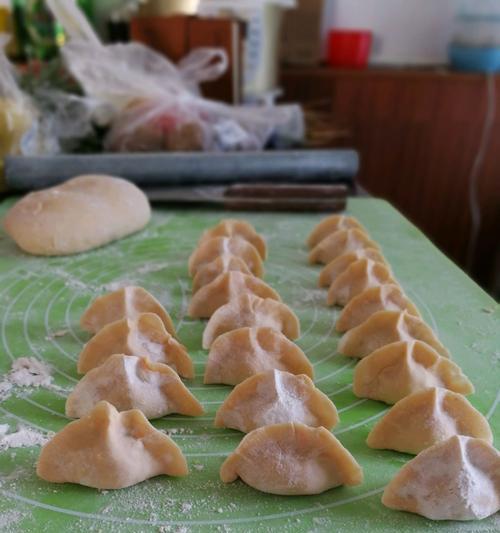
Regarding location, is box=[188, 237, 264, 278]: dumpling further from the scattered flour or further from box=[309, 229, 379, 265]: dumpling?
the scattered flour

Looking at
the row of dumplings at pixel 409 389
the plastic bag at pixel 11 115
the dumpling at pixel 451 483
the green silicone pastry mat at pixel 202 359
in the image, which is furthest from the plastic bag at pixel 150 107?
the dumpling at pixel 451 483

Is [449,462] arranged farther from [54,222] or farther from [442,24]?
[442,24]

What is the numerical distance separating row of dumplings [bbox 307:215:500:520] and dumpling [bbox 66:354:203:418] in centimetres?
29

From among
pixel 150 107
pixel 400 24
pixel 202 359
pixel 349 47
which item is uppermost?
pixel 400 24

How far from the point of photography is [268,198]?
1790mm

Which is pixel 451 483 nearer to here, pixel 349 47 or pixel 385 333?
pixel 385 333

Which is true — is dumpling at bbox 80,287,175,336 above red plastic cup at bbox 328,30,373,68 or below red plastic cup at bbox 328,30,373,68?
below

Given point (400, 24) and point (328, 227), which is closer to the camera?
point (328, 227)

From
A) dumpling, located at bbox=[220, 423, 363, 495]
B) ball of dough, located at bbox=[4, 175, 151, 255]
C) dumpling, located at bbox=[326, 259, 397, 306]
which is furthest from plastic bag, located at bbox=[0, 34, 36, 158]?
dumpling, located at bbox=[220, 423, 363, 495]

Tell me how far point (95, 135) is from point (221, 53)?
0.56 metres

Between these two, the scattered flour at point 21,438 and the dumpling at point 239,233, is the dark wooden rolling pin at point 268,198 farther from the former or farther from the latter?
the scattered flour at point 21,438

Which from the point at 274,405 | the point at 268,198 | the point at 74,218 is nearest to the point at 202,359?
the point at 274,405

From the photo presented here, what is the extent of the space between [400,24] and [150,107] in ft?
5.01

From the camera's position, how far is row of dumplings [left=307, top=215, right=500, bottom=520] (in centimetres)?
73
